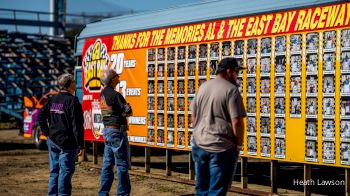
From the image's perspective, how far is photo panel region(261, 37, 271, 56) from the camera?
10281 mm

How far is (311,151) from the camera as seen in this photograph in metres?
9.62

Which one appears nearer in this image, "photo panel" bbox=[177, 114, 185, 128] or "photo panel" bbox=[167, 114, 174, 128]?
"photo panel" bbox=[177, 114, 185, 128]

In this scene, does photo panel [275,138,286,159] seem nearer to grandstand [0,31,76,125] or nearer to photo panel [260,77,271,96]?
photo panel [260,77,271,96]

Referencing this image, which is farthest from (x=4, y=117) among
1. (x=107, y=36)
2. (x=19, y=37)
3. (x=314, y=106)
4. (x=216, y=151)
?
(x=216, y=151)

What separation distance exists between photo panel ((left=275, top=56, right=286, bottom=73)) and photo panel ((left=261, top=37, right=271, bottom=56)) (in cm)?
26

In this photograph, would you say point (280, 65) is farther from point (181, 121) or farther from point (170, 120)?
point (170, 120)

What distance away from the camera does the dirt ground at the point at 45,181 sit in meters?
11.4

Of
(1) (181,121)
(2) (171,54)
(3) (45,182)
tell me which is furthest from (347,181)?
(3) (45,182)

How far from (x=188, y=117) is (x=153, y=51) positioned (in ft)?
5.80

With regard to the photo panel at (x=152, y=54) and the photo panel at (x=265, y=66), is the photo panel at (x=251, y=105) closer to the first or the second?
the photo panel at (x=265, y=66)

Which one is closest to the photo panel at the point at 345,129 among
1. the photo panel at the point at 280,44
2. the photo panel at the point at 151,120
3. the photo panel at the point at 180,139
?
the photo panel at the point at 280,44

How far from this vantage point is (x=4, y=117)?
3372 cm

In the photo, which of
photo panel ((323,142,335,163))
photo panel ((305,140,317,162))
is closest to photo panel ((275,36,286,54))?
photo panel ((305,140,317,162))

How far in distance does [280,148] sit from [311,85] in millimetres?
1223
